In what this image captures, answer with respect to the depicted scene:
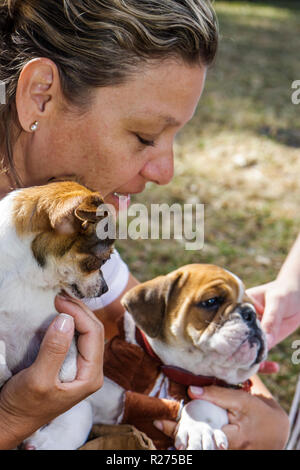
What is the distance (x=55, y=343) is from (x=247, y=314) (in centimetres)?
76

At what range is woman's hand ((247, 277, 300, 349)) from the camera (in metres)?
2.29

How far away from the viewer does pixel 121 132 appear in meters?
1.88

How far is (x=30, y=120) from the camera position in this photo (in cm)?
189

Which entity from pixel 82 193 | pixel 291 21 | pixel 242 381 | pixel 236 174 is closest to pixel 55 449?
pixel 242 381

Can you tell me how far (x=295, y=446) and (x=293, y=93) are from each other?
17.4ft

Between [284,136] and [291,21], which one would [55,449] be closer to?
[284,136]

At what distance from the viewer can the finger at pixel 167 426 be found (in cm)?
196

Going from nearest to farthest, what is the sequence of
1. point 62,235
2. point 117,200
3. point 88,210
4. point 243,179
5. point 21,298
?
point 88,210 < point 62,235 < point 21,298 < point 117,200 < point 243,179

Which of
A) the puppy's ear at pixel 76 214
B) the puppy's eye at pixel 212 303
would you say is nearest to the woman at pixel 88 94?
the puppy's ear at pixel 76 214

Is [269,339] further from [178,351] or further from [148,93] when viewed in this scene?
[148,93]

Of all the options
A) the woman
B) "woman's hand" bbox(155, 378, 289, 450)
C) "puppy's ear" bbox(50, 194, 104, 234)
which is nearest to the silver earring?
the woman

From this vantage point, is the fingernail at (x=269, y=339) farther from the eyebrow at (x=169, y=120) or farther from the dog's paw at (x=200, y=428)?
the eyebrow at (x=169, y=120)

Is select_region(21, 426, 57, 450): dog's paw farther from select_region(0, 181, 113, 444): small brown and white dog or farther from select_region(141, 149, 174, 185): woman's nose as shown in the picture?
select_region(141, 149, 174, 185): woman's nose

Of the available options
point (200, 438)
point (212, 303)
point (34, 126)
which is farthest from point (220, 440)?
point (34, 126)
